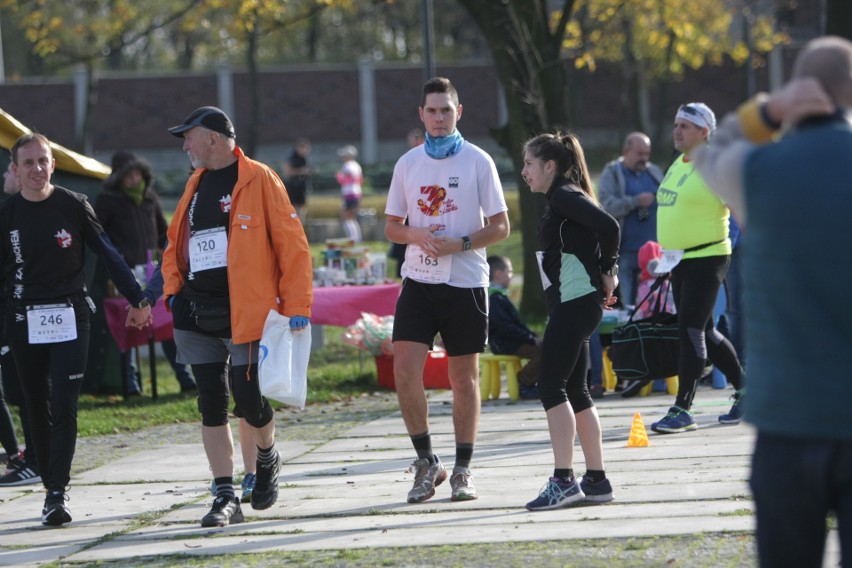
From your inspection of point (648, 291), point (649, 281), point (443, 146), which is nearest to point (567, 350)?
point (443, 146)

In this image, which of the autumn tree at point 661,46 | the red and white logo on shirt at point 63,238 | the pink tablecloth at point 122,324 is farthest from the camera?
the autumn tree at point 661,46

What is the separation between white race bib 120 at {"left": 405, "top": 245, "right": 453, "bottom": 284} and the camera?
664 centimetres

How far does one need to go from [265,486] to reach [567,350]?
1680 millimetres

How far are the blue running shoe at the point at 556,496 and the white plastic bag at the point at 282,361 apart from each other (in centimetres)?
123

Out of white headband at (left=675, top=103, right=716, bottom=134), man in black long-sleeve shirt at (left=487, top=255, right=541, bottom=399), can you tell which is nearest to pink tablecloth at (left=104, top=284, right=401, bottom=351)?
man in black long-sleeve shirt at (left=487, top=255, right=541, bottom=399)

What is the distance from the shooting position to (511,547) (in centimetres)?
544

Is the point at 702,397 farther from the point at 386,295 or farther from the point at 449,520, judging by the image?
the point at 449,520

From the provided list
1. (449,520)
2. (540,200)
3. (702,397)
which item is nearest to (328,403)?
(702,397)

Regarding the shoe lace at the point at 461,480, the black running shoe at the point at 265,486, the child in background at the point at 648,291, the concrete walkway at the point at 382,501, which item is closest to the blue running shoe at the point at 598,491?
the concrete walkway at the point at 382,501

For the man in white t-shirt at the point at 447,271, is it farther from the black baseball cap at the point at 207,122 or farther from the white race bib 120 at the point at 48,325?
the white race bib 120 at the point at 48,325

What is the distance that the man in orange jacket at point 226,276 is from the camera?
6.30 m

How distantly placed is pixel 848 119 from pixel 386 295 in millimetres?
9238

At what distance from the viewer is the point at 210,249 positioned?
636cm

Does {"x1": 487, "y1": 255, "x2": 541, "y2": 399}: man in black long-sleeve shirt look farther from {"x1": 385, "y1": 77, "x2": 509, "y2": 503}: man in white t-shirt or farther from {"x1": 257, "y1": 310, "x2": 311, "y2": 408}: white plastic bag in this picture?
{"x1": 257, "y1": 310, "x2": 311, "y2": 408}: white plastic bag
